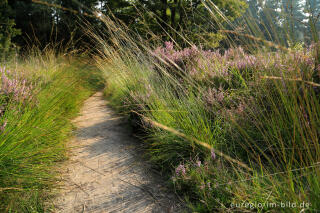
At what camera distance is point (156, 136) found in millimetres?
2654

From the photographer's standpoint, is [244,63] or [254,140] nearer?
[254,140]

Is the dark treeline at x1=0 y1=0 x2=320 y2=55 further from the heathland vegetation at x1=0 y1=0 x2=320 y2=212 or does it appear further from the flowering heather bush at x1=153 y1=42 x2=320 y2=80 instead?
the flowering heather bush at x1=153 y1=42 x2=320 y2=80

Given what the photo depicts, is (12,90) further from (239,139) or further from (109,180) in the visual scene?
(239,139)

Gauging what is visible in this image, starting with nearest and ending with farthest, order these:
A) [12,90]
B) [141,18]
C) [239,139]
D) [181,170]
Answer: [181,170] → [239,139] → [12,90] → [141,18]

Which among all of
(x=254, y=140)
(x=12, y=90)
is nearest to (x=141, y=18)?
(x=12, y=90)

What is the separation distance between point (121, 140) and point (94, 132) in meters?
0.51

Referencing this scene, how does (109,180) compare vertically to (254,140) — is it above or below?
below

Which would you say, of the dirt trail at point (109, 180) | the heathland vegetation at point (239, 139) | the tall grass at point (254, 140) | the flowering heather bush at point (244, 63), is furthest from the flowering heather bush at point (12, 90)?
the flowering heather bush at point (244, 63)

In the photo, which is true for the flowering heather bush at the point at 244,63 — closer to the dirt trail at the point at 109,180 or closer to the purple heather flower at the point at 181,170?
the purple heather flower at the point at 181,170

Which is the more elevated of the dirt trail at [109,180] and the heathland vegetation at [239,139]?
the heathland vegetation at [239,139]

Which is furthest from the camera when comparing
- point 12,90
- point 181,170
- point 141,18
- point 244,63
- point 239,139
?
point 141,18

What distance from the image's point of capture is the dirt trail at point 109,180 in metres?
1.77

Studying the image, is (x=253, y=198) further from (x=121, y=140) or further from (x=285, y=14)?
(x=121, y=140)

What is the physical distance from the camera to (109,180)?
212 centimetres
